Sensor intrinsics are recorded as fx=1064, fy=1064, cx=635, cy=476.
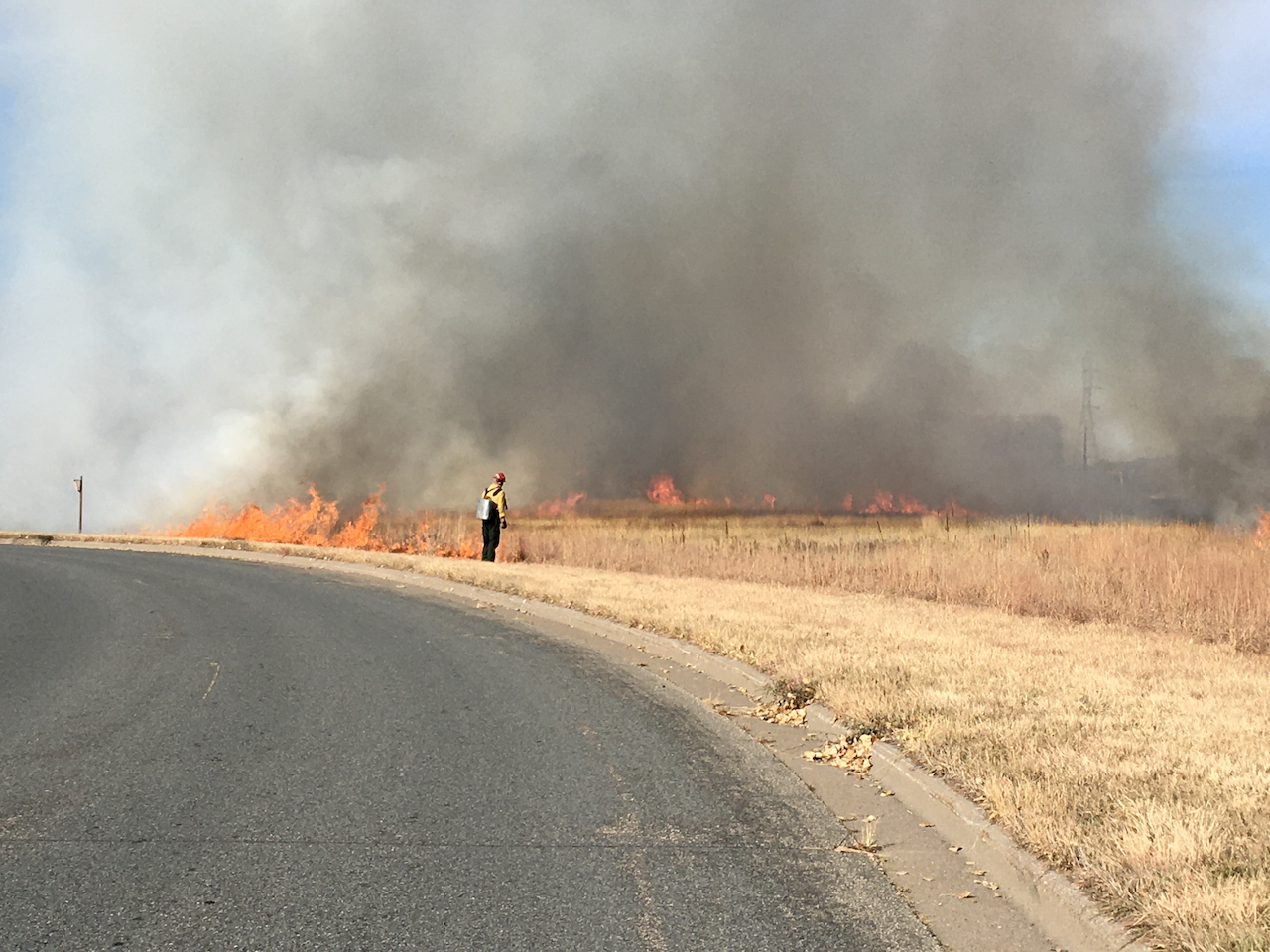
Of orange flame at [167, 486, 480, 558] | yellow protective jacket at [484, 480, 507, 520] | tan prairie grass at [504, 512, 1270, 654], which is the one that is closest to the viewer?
tan prairie grass at [504, 512, 1270, 654]

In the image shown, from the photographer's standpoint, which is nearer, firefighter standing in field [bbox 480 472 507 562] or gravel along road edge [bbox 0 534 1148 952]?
gravel along road edge [bbox 0 534 1148 952]

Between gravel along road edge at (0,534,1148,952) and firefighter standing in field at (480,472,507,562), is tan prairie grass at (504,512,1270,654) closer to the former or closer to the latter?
firefighter standing in field at (480,472,507,562)

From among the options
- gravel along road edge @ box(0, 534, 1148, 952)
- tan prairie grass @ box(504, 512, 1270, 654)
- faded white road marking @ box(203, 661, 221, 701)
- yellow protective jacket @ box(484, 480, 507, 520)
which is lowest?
gravel along road edge @ box(0, 534, 1148, 952)

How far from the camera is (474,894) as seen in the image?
4.25 meters

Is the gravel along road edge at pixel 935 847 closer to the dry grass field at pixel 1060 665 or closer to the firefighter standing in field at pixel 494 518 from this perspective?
the dry grass field at pixel 1060 665

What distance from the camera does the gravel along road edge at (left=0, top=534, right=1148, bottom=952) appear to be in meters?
3.96

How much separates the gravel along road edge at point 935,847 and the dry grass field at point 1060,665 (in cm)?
11

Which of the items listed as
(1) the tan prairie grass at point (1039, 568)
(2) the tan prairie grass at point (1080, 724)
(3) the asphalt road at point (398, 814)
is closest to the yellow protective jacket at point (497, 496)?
(1) the tan prairie grass at point (1039, 568)

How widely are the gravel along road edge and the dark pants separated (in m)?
11.8

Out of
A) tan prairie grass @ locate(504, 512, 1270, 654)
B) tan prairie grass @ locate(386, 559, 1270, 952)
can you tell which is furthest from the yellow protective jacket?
tan prairie grass @ locate(386, 559, 1270, 952)

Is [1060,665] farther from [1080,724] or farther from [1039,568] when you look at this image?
[1039,568]

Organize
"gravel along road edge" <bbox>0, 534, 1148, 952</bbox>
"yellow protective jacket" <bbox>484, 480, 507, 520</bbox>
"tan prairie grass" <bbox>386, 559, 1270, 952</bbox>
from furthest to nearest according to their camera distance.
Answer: "yellow protective jacket" <bbox>484, 480, 507, 520</bbox>
"tan prairie grass" <bbox>386, 559, 1270, 952</bbox>
"gravel along road edge" <bbox>0, 534, 1148, 952</bbox>

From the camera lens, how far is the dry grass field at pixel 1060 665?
4324 mm

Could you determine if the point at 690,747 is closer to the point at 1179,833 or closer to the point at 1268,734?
the point at 1179,833
